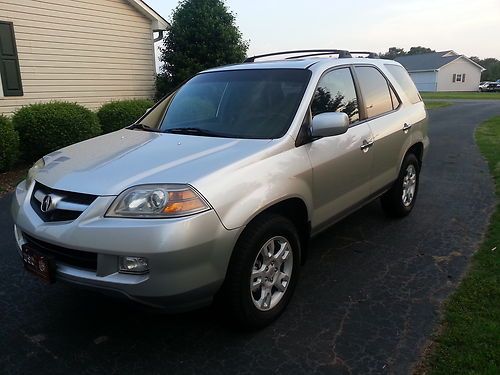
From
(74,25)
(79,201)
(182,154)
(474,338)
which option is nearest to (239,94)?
(182,154)

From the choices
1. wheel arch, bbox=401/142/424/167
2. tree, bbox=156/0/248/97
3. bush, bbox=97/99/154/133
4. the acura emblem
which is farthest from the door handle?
tree, bbox=156/0/248/97

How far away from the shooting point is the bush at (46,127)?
818cm

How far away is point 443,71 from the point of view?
2315 inches

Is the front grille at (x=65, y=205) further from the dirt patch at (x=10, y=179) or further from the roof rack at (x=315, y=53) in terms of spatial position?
the dirt patch at (x=10, y=179)

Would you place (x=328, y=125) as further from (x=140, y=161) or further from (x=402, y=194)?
(x=402, y=194)

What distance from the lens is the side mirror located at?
323 centimetres

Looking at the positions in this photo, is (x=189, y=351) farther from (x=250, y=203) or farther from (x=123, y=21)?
(x=123, y=21)

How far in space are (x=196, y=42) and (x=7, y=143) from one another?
24.2 ft

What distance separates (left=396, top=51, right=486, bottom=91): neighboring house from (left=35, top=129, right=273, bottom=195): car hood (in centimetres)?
6100

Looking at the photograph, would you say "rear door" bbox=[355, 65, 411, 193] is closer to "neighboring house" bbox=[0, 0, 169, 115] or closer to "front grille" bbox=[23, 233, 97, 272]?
"front grille" bbox=[23, 233, 97, 272]

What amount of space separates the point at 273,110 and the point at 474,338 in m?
2.11

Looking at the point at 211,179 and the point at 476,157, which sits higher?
the point at 211,179

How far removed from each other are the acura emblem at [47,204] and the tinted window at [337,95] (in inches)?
79.0

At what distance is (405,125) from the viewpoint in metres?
4.88
